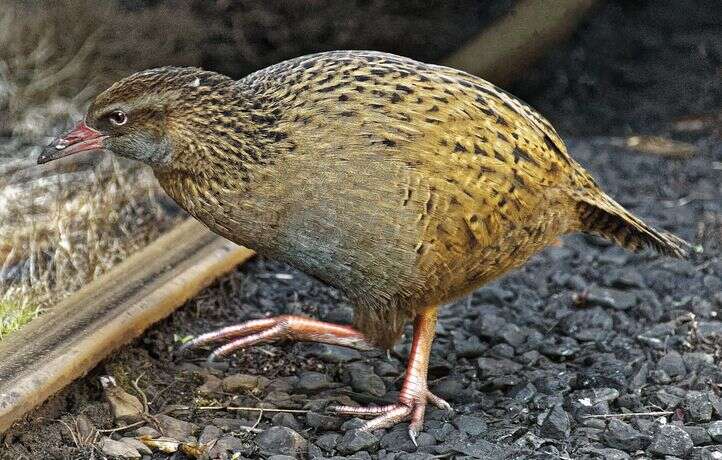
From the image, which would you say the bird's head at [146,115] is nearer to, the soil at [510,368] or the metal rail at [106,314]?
the metal rail at [106,314]

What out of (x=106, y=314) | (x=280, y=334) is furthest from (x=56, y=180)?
(x=280, y=334)

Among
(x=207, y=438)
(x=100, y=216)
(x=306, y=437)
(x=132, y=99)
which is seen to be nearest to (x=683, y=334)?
(x=306, y=437)

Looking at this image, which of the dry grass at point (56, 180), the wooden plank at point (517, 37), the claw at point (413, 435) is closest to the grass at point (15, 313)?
the dry grass at point (56, 180)

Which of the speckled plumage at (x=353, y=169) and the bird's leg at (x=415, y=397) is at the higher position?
the speckled plumage at (x=353, y=169)

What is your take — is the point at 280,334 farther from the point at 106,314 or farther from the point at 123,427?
the point at 123,427

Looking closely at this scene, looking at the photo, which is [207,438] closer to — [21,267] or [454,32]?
[21,267]

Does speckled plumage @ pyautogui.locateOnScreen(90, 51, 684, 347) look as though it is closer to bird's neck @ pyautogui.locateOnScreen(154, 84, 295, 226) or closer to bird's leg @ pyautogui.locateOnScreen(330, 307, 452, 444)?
bird's neck @ pyautogui.locateOnScreen(154, 84, 295, 226)
